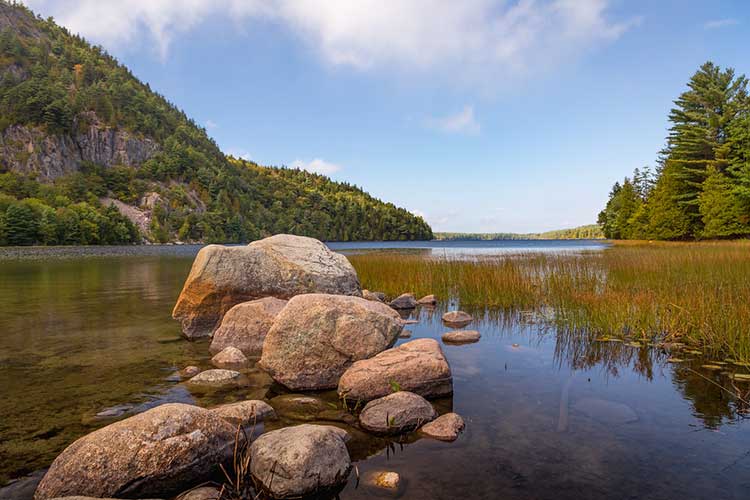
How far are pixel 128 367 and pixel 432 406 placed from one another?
5.43 m

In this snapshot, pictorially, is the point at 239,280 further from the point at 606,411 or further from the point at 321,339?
the point at 606,411

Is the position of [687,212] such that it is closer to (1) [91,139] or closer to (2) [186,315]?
(2) [186,315]

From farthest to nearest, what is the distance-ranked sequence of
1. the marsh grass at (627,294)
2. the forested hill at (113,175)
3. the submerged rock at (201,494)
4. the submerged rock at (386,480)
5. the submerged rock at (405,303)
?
1. the forested hill at (113,175)
2. the submerged rock at (405,303)
3. the marsh grass at (627,294)
4. the submerged rock at (386,480)
5. the submerged rock at (201,494)

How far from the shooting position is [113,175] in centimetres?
12069

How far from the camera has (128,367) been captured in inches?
286

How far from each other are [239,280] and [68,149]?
463ft

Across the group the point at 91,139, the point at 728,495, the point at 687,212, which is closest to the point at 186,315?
the point at 728,495

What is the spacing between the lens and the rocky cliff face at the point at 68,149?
355ft

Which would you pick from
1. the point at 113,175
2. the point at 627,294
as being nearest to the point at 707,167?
the point at 627,294

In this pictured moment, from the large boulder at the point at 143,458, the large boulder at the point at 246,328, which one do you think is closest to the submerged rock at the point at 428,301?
the large boulder at the point at 246,328

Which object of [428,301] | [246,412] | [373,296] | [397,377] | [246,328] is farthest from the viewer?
[428,301]

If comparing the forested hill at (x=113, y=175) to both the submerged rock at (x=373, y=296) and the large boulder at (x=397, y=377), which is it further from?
the large boulder at (x=397, y=377)

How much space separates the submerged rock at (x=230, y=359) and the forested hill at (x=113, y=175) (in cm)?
8295

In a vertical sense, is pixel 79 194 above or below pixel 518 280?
above
